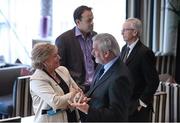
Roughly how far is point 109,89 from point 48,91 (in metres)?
0.45

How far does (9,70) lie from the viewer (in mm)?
4660

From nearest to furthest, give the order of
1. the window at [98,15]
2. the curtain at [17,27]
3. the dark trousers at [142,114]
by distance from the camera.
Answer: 1. the dark trousers at [142,114]
2. the curtain at [17,27]
3. the window at [98,15]

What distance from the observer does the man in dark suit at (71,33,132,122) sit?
2324 millimetres

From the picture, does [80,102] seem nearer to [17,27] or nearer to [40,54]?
[40,54]

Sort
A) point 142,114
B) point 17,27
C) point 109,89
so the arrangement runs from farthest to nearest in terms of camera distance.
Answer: point 17,27
point 142,114
point 109,89

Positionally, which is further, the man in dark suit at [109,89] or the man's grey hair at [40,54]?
the man's grey hair at [40,54]

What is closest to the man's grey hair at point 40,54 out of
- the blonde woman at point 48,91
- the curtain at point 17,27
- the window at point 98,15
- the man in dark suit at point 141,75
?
the blonde woman at point 48,91

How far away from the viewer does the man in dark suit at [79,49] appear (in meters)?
3.64

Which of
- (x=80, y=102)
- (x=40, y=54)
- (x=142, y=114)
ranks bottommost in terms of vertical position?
(x=142, y=114)

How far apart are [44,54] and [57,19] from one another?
2668mm

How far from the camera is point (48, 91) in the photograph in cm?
261

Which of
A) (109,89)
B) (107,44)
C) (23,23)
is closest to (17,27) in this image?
(23,23)

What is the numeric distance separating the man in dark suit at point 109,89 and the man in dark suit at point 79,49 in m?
1.11

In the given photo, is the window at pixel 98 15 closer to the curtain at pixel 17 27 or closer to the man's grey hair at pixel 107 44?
the curtain at pixel 17 27
